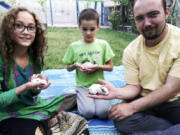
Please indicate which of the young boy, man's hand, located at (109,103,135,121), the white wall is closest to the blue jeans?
man's hand, located at (109,103,135,121)

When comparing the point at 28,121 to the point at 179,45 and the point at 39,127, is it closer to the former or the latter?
the point at 39,127

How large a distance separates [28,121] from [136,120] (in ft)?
2.94

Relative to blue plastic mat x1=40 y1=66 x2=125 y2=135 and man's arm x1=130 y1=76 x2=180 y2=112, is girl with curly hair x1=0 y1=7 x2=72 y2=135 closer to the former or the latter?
blue plastic mat x1=40 y1=66 x2=125 y2=135

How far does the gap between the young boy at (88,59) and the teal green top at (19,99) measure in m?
0.46

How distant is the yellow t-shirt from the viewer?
1.52 meters

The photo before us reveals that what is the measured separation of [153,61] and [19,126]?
48.9 inches

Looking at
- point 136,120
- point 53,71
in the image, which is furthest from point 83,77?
point 53,71

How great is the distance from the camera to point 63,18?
44.5 feet

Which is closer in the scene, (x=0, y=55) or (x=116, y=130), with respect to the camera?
(x=0, y=55)

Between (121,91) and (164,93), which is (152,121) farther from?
(121,91)

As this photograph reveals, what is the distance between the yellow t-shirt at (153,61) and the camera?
152 cm

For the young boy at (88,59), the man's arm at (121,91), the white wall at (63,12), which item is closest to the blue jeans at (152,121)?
the man's arm at (121,91)

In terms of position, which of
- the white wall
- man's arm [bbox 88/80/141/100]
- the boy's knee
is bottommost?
the boy's knee

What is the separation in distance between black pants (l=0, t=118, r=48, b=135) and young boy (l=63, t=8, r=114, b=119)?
60 centimetres
